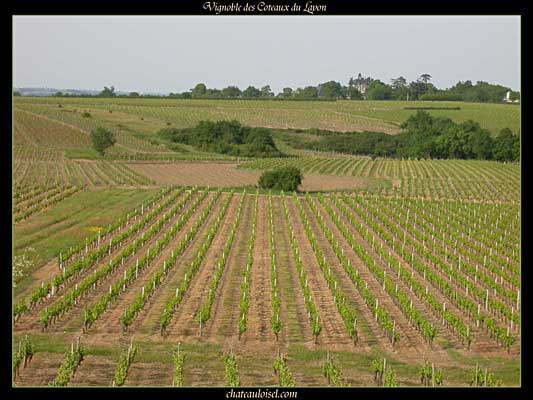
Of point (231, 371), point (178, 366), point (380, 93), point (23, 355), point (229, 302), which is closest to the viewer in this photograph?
point (231, 371)

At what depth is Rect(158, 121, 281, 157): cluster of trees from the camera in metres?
72.4

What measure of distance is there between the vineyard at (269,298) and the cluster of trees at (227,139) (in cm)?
3848

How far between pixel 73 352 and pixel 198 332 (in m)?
3.20

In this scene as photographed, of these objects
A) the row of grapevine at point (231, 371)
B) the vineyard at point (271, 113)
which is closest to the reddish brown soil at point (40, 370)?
the row of grapevine at point (231, 371)

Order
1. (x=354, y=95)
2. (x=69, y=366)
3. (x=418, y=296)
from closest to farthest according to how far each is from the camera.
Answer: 1. (x=69, y=366)
2. (x=418, y=296)
3. (x=354, y=95)

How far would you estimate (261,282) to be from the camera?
74.1 ft

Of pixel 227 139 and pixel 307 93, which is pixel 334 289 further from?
pixel 307 93

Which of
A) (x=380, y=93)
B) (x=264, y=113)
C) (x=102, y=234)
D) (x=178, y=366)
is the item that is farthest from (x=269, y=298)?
(x=380, y=93)

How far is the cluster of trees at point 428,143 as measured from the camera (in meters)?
73.0

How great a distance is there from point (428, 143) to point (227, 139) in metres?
20.8

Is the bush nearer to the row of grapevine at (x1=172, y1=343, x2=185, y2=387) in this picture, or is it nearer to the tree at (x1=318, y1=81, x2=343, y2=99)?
the row of grapevine at (x1=172, y1=343, x2=185, y2=387)

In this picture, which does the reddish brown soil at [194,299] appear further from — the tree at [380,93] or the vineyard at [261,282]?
the tree at [380,93]

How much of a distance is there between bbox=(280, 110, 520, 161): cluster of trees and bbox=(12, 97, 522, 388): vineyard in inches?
920
